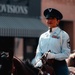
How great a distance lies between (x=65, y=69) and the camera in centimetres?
556

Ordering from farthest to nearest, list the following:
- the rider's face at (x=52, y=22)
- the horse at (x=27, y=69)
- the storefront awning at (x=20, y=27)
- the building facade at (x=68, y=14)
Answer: the building facade at (x=68, y=14)
the storefront awning at (x=20, y=27)
the rider's face at (x=52, y=22)
the horse at (x=27, y=69)

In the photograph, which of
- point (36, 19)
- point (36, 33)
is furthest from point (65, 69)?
point (36, 19)

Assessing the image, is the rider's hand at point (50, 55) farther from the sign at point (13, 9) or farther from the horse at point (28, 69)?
the sign at point (13, 9)

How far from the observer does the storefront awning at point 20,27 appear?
17.5 metres

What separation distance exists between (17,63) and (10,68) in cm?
34

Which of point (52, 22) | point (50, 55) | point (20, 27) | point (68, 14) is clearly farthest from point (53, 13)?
point (68, 14)

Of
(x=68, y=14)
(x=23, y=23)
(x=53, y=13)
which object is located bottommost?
(x=53, y=13)

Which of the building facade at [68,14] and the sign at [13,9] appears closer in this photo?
the sign at [13,9]

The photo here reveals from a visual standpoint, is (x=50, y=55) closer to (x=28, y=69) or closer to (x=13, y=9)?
(x=28, y=69)

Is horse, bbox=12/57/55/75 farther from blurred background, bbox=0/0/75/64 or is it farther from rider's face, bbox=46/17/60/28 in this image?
blurred background, bbox=0/0/75/64

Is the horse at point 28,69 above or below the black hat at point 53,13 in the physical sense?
below

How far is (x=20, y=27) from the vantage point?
58.9 feet

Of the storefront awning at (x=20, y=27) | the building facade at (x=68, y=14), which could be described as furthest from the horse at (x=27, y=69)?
the building facade at (x=68, y=14)

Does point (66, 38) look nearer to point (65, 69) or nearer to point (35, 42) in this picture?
point (65, 69)
